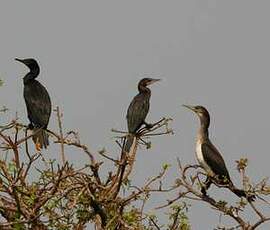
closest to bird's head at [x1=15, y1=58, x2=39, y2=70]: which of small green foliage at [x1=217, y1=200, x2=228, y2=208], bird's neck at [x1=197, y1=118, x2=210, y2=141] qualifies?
bird's neck at [x1=197, y1=118, x2=210, y2=141]

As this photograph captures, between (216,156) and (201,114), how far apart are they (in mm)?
1064

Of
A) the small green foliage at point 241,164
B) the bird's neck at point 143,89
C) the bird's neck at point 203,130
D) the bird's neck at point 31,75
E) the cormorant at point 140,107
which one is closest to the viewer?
the small green foliage at point 241,164

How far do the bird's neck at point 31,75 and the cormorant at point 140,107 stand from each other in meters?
1.83

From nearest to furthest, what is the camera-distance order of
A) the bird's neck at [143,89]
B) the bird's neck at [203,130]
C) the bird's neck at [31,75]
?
1. the bird's neck at [203,130]
2. the bird's neck at [31,75]
3. the bird's neck at [143,89]

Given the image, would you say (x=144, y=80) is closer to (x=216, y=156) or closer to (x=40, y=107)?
(x=40, y=107)

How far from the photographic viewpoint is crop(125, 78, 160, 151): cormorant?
43.3ft

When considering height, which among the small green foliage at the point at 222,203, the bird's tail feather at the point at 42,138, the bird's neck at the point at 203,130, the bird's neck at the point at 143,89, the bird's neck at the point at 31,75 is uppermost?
the bird's neck at the point at 143,89

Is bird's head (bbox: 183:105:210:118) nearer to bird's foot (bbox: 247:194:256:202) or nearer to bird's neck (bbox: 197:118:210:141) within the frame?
bird's neck (bbox: 197:118:210:141)

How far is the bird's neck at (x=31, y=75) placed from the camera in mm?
12341

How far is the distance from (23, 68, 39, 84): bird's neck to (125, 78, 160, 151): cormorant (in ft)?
6.01

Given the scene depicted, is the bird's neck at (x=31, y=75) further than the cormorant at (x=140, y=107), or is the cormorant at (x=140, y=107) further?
the cormorant at (x=140, y=107)

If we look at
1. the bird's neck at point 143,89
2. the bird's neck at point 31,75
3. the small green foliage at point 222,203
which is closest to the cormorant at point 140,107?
the bird's neck at point 143,89

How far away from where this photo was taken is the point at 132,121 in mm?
13281

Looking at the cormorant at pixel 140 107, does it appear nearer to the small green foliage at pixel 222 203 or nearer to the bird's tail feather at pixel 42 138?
the bird's tail feather at pixel 42 138
